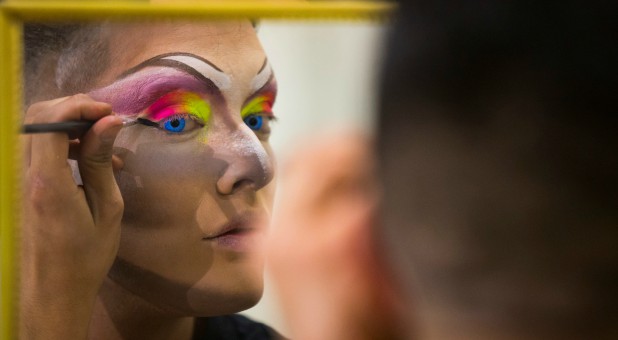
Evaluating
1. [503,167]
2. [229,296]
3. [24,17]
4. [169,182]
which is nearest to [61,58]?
[24,17]

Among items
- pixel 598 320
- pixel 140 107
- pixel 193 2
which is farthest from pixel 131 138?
pixel 598 320

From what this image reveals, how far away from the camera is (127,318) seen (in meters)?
0.75

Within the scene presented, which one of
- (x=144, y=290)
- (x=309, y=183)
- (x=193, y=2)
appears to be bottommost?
(x=144, y=290)

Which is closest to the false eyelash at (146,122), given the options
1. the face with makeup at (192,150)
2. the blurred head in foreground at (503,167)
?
the face with makeup at (192,150)

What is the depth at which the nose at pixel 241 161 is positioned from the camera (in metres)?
0.71

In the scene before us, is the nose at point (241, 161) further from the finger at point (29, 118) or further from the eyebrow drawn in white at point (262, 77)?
the finger at point (29, 118)

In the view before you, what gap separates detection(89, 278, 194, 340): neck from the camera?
737 millimetres

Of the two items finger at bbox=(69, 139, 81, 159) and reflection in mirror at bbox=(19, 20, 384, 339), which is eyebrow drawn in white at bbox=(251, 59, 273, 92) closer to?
reflection in mirror at bbox=(19, 20, 384, 339)

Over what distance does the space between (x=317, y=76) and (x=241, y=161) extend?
0.33 feet

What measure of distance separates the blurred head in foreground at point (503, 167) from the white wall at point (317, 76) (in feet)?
0.67

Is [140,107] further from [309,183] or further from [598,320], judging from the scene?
[598,320]

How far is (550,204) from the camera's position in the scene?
0.49 m

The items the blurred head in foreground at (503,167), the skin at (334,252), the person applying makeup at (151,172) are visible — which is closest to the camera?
Answer: the blurred head in foreground at (503,167)

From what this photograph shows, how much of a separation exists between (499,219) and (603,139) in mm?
78
